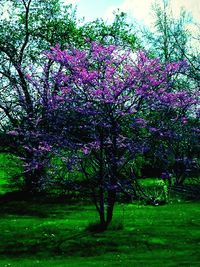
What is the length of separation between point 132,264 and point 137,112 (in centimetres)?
764

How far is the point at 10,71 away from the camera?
37562 mm

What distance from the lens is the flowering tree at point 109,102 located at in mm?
19812

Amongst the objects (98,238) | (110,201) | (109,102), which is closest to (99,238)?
(98,238)

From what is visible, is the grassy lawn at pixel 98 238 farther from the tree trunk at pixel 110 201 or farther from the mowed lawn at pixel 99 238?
the tree trunk at pixel 110 201

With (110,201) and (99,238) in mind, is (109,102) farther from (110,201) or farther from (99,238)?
(99,238)

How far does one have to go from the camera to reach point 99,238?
64.6 ft

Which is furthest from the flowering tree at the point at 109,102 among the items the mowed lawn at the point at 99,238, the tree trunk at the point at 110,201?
the mowed lawn at the point at 99,238

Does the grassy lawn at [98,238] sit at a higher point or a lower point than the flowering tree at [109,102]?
lower

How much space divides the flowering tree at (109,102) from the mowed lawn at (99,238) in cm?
205

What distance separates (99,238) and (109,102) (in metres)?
5.62

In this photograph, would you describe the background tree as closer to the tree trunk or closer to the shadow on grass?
the shadow on grass

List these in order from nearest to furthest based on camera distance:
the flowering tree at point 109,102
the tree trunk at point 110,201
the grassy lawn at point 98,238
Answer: the grassy lawn at point 98,238 < the flowering tree at point 109,102 < the tree trunk at point 110,201

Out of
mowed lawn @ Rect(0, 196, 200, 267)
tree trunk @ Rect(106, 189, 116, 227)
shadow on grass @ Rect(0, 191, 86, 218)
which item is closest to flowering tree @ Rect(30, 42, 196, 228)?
tree trunk @ Rect(106, 189, 116, 227)

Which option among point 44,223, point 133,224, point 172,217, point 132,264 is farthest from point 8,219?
point 132,264
